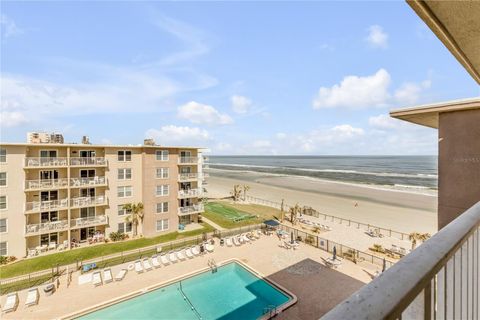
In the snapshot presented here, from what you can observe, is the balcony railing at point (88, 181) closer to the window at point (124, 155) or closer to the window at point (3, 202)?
the window at point (124, 155)

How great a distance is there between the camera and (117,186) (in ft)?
80.7

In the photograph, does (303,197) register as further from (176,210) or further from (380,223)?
(176,210)

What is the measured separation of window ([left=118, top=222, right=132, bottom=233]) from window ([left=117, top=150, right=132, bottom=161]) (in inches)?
250

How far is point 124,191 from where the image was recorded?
82.0 ft

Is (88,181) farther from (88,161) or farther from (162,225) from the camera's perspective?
(162,225)

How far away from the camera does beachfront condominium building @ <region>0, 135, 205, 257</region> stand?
20250mm

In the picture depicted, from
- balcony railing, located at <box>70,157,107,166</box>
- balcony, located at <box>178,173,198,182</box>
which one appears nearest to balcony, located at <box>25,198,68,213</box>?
balcony railing, located at <box>70,157,107,166</box>

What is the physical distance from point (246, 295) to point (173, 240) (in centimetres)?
1063

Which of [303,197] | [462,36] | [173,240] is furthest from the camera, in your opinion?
[303,197]

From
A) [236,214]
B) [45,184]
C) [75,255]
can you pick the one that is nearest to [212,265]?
[75,255]

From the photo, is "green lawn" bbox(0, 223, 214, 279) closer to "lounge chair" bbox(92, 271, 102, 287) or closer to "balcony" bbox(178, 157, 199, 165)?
"lounge chair" bbox(92, 271, 102, 287)

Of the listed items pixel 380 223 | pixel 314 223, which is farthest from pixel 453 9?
pixel 380 223

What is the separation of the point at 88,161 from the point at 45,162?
3.14 m

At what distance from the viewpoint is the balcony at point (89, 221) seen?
22.6 metres
